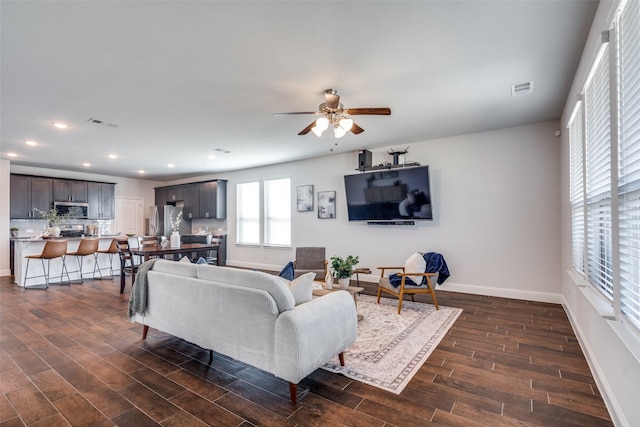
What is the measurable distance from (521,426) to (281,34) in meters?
3.17

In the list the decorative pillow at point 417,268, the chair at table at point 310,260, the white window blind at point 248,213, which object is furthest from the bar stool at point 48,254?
the decorative pillow at point 417,268

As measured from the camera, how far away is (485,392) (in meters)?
2.27

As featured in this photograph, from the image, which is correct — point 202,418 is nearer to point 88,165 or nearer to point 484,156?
point 484,156

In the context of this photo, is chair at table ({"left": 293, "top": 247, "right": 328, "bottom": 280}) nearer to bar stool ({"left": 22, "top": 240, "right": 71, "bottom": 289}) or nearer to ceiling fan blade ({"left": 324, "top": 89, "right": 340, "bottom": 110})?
ceiling fan blade ({"left": 324, "top": 89, "right": 340, "bottom": 110})

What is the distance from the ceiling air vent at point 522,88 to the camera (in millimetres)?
3289

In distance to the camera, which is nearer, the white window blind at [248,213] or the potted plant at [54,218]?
the potted plant at [54,218]

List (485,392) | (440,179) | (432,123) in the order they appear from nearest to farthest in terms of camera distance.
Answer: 1. (485,392)
2. (432,123)
3. (440,179)

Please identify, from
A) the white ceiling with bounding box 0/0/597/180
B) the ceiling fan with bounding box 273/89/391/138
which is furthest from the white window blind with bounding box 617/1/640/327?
the ceiling fan with bounding box 273/89/391/138

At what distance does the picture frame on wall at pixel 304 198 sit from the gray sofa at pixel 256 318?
4292 millimetres

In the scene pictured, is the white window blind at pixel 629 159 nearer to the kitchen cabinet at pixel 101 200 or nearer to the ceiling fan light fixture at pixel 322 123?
the ceiling fan light fixture at pixel 322 123

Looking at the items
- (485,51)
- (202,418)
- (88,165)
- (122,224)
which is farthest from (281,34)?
(122,224)

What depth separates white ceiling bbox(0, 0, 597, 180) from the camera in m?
2.16

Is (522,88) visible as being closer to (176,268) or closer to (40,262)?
(176,268)

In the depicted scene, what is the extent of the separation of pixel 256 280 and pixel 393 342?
1693 millimetres
